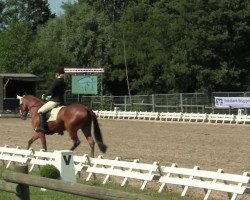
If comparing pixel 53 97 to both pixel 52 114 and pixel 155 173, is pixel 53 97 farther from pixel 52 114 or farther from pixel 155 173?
pixel 155 173

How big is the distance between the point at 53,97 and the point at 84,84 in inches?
1570

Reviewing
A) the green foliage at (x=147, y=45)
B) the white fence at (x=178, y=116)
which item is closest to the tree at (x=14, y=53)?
the green foliage at (x=147, y=45)

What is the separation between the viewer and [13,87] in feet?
208

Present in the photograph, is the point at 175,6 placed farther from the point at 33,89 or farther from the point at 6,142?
the point at 6,142

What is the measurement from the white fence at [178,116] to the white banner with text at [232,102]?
2491 millimetres

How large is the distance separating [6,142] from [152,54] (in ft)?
148

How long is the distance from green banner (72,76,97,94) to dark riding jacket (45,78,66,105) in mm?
39287

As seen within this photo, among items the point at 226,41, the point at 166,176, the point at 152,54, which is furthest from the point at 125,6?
the point at 166,176

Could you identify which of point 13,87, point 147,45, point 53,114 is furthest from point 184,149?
point 147,45

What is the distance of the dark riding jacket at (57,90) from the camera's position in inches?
745

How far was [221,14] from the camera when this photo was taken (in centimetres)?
6075

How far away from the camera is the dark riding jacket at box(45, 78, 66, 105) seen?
18922mm

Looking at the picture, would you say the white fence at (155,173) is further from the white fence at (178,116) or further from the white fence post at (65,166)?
the white fence at (178,116)

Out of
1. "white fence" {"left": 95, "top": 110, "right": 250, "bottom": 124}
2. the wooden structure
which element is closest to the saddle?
"white fence" {"left": 95, "top": 110, "right": 250, "bottom": 124}
